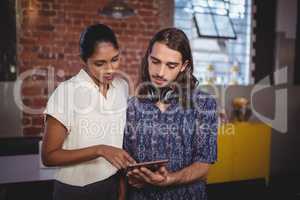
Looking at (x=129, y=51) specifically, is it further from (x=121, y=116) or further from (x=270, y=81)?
(x=121, y=116)

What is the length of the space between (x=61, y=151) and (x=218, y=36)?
11.5ft

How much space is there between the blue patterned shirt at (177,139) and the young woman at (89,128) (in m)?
0.12

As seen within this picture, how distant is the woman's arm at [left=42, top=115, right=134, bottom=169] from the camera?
1.33 meters

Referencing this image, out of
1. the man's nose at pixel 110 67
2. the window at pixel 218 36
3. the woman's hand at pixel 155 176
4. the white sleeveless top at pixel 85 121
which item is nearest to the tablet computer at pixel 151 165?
the woman's hand at pixel 155 176

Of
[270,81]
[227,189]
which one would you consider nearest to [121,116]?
[227,189]

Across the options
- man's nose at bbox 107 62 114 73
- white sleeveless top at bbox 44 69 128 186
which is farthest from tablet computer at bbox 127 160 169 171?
man's nose at bbox 107 62 114 73

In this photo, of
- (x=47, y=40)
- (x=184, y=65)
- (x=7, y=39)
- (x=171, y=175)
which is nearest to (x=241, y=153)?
(x=47, y=40)

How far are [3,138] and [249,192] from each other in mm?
2938

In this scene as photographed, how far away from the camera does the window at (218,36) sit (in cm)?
430

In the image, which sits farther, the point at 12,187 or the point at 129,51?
the point at 129,51

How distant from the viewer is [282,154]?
4.84 metres

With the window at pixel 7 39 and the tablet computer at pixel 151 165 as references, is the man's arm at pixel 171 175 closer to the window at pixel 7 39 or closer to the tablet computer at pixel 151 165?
the tablet computer at pixel 151 165

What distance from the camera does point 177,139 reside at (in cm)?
133

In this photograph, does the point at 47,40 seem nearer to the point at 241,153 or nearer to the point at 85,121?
the point at 85,121
